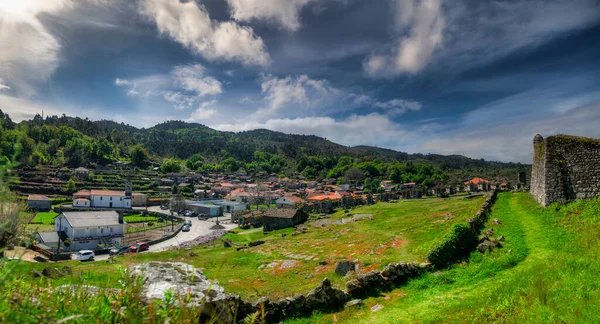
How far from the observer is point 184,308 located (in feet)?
12.2

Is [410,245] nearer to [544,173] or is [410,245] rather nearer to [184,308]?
[544,173]

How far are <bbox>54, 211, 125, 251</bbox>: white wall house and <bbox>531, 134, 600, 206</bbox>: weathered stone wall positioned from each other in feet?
210

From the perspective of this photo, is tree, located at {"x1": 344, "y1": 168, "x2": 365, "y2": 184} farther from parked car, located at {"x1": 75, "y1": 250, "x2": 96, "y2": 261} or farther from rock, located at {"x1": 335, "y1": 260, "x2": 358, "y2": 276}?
rock, located at {"x1": 335, "y1": 260, "x2": 358, "y2": 276}

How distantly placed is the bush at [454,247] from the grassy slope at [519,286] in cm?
60

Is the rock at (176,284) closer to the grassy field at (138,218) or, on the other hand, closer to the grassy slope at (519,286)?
the grassy slope at (519,286)

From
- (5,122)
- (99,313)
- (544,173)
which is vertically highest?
(5,122)

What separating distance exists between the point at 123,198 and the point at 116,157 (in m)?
102

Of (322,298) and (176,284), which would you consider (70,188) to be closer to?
(322,298)

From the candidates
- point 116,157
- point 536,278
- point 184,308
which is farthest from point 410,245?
point 116,157

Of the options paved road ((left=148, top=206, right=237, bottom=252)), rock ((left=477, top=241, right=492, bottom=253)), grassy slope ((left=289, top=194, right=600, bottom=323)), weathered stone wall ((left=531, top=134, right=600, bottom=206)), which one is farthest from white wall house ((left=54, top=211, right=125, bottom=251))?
weathered stone wall ((left=531, top=134, right=600, bottom=206))

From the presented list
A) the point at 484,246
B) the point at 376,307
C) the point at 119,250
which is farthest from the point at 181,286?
the point at 119,250

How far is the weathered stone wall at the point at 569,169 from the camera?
52.2 ft

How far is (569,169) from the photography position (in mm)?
16703

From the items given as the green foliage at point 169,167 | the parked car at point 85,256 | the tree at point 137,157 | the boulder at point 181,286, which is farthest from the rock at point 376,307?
the tree at point 137,157
